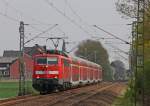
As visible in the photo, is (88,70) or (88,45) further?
(88,45)

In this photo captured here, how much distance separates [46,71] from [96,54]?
102957 mm

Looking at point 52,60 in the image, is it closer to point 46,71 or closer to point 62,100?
point 46,71

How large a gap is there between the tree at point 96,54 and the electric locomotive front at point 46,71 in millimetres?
94164

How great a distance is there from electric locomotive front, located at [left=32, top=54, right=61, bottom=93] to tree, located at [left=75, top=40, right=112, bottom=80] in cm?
9416

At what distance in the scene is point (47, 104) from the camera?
3103 cm

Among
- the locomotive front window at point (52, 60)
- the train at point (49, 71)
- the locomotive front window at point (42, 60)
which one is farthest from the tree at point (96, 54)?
the locomotive front window at point (42, 60)

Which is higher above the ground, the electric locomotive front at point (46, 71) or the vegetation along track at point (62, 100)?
the electric locomotive front at point (46, 71)

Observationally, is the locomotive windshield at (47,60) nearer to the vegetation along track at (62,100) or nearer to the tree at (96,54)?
the vegetation along track at (62,100)

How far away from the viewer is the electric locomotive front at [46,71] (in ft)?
148

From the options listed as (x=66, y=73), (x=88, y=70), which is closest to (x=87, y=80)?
(x=88, y=70)

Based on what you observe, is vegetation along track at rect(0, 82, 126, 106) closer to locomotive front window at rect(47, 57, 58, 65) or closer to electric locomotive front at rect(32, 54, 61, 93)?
electric locomotive front at rect(32, 54, 61, 93)

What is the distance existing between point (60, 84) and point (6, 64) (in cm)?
9782

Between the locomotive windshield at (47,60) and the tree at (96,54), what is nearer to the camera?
the locomotive windshield at (47,60)

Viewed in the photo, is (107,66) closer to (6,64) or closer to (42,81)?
(6,64)
